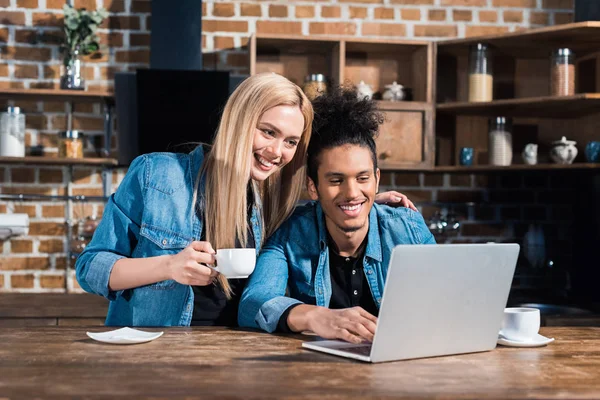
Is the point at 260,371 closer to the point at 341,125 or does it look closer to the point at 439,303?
the point at 439,303

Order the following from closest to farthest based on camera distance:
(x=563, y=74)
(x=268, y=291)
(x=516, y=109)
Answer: (x=268, y=291) < (x=563, y=74) < (x=516, y=109)

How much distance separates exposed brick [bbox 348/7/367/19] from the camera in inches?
153

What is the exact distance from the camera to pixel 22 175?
148 inches

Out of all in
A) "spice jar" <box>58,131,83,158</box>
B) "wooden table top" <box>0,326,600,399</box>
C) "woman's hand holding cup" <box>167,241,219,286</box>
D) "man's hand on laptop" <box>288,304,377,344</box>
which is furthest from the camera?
"spice jar" <box>58,131,83,158</box>

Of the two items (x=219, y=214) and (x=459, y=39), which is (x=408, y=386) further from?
(x=459, y=39)

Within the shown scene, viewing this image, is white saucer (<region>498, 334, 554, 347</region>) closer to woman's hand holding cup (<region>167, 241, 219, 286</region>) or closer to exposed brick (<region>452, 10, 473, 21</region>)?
woman's hand holding cup (<region>167, 241, 219, 286</region>)

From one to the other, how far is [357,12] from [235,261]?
251cm

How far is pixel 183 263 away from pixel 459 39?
91.0 inches

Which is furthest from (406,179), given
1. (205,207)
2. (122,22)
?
(205,207)

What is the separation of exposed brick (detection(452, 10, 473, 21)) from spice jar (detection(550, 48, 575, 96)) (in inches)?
23.7

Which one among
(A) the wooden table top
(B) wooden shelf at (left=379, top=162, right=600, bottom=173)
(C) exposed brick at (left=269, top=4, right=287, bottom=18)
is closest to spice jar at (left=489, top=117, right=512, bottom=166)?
(B) wooden shelf at (left=379, top=162, right=600, bottom=173)

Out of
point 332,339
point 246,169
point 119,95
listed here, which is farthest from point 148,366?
point 119,95

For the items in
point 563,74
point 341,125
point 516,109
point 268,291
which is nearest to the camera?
point 268,291

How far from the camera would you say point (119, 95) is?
11.5 ft
